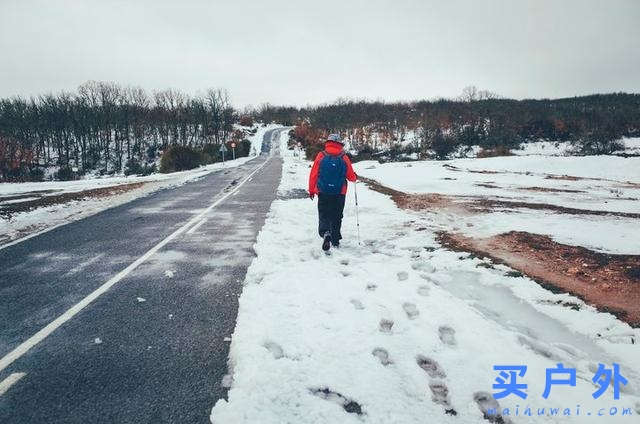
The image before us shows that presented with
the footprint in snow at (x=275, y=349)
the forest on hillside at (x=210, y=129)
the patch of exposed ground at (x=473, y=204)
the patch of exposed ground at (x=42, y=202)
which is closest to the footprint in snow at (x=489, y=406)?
the footprint in snow at (x=275, y=349)

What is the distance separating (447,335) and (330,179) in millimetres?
3632

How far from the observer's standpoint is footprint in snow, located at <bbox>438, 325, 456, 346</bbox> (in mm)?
3639

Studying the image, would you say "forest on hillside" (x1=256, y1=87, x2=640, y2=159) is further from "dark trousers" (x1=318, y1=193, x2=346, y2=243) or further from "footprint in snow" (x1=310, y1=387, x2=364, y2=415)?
"footprint in snow" (x1=310, y1=387, x2=364, y2=415)

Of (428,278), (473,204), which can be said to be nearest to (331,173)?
(428,278)

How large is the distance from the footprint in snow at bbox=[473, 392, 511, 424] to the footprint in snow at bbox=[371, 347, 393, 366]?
2.43 ft

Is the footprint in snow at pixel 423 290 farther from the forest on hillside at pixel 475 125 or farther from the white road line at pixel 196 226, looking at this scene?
the forest on hillside at pixel 475 125

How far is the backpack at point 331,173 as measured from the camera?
6.66 m

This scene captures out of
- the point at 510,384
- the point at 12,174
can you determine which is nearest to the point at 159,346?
the point at 510,384

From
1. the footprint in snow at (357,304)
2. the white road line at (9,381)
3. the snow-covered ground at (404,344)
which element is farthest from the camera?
the footprint in snow at (357,304)

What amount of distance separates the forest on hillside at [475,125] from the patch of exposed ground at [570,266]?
139ft

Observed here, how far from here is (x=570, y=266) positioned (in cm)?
573

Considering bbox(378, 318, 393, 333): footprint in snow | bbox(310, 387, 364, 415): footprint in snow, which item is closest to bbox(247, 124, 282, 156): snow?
bbox(378, 318, 393, 333): footprint in snow

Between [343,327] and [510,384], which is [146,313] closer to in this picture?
[343,327]

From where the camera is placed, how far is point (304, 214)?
10578 millimetres
